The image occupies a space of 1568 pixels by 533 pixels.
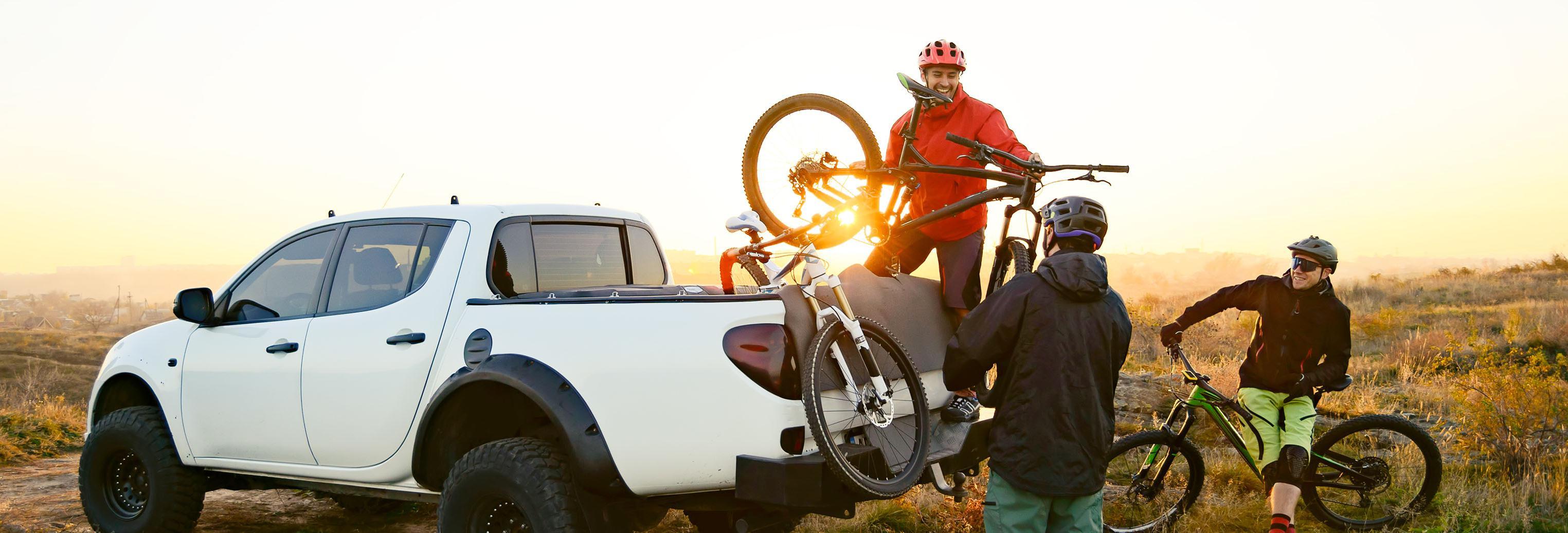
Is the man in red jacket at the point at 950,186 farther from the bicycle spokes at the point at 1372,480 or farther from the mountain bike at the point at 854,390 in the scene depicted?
the bicycle spokes at the point at 1372,480

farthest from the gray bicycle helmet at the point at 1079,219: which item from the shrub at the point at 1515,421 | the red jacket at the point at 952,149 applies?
the shrub at the point at 1515,421

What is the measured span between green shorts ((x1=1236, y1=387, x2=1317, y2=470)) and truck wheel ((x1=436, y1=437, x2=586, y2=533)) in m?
4.15

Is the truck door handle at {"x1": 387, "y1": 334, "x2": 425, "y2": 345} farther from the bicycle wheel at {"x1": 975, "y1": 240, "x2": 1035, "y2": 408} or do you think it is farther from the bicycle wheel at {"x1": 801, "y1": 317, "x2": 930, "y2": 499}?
the bicycle wheel at {"x1": 975, "y1": 240, "x2": 1035, "y2": 408}

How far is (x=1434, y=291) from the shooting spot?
25.6 m

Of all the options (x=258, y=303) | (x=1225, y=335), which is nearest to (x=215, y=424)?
(x=258, y=303)

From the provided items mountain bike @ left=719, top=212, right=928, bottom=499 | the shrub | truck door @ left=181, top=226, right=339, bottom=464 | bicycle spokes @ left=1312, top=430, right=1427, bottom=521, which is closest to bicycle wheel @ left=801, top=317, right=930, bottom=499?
mountain bike @ left=719, top=212, right=928, bottom=499

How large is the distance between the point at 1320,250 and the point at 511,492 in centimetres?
464

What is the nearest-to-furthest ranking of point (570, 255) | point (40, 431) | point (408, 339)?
point (408, 339) → point (570, 255) → point (40, 431)

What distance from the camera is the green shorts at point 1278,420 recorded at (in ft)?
19.5

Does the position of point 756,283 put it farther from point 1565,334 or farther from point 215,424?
point 1565,334

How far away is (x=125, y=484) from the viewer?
241 inches

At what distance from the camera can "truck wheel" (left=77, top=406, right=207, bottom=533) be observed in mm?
5816

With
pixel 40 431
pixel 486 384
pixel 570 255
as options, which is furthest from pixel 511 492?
pixel 40 431

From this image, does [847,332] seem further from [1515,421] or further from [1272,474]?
[1515,421]
